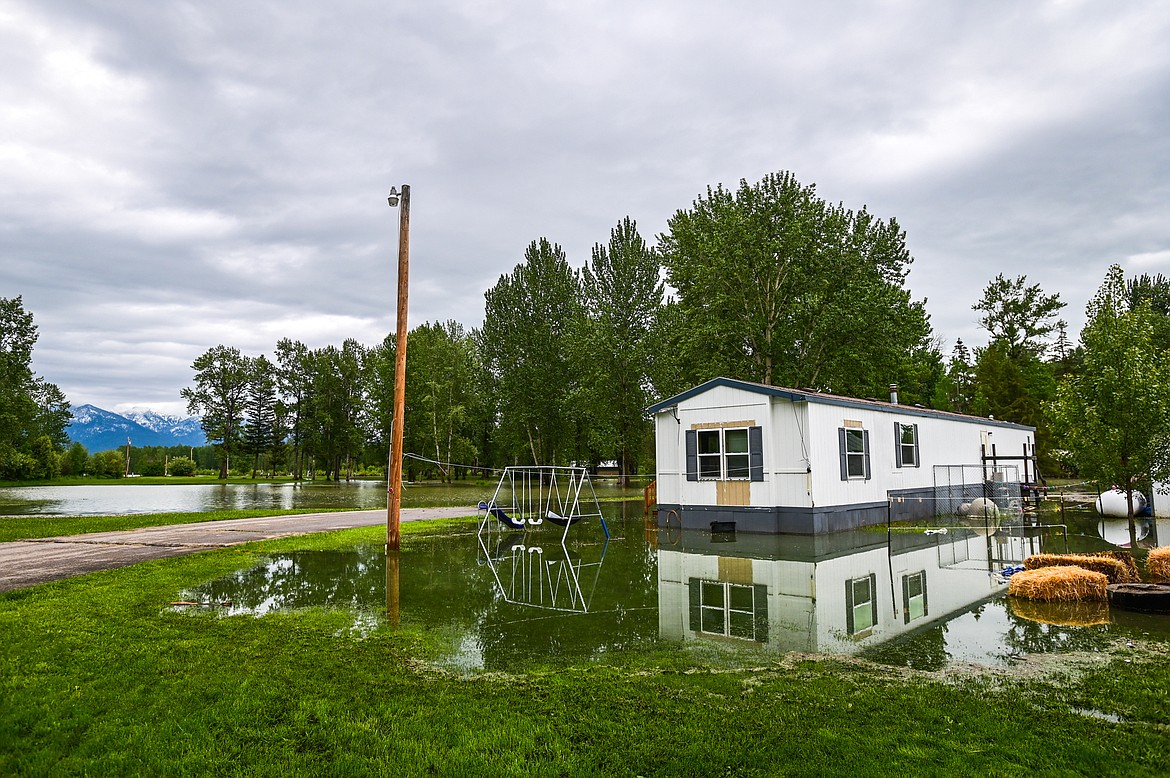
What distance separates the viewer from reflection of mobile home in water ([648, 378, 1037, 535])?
15469 millimetres

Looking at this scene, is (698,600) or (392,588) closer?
(698,600)

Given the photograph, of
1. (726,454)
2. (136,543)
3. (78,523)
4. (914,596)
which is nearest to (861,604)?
(914,596)

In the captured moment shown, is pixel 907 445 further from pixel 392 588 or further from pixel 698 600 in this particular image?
pixel 392 588

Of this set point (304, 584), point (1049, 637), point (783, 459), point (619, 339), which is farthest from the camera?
point (619, 339)

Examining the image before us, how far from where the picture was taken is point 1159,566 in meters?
8.65

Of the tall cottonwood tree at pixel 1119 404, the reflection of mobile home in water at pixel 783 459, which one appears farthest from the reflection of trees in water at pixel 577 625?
the tall cottonwood tree at pixel 1119 404

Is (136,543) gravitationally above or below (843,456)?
below

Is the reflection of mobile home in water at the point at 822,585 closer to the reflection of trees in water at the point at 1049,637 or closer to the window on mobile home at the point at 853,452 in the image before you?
the reflection of trees in water at the point at 1049,637

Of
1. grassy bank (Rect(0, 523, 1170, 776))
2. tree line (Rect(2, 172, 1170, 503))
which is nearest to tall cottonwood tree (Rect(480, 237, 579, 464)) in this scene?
tree line (Rect(2, 172, 1170, 503))

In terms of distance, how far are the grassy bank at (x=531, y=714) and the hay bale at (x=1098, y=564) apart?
3.29 m

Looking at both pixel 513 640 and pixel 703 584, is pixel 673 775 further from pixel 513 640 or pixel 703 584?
pixel 703 584

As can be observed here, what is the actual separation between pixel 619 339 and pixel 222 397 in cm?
4403

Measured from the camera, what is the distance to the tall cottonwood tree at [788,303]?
2689 cm

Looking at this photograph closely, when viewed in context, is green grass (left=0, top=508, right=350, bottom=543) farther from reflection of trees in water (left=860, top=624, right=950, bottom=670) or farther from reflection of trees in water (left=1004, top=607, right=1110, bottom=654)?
reflection of trees in water (left=1004, top=607, right=1110, bottom=654)
